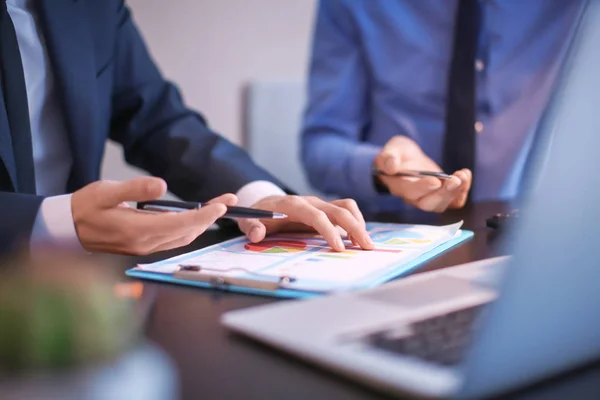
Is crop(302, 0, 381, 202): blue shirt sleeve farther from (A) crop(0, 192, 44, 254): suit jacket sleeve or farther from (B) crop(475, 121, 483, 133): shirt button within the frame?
(A) crop(0, 192, 44, 254): suit jacket sleeve

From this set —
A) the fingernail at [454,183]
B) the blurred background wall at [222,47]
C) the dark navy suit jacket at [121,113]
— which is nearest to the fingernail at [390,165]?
the fingernail at [454,183]

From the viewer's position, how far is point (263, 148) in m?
2.67

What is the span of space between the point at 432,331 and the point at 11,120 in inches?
32.5

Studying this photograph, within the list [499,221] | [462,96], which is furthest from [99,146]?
[462,96]

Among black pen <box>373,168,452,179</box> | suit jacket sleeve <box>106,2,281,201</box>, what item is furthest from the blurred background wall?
black pen <box>373,168,452,179</box>

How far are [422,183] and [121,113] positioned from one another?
2.16 feet

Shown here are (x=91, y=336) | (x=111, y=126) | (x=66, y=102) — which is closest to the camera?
(x=91, y=336)

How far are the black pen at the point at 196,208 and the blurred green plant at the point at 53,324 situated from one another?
1.39ft

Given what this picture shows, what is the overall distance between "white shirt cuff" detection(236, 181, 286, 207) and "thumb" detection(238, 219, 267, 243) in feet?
0.56

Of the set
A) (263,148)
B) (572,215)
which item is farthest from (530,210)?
(263,148)

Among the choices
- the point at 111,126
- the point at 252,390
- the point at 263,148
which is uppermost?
the point at 252,390

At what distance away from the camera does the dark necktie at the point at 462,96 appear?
154cm

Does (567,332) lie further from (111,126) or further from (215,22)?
(215,22)

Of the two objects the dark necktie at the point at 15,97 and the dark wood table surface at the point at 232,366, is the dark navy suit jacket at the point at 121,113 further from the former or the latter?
the dark wood table surface at the point at 232,366
